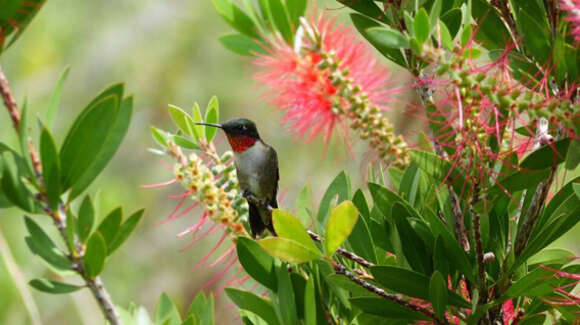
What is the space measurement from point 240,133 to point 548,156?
958 millimetres

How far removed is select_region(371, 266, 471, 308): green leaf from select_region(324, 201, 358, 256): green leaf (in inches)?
2.7

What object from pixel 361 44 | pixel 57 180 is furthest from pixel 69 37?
pixel 57 180

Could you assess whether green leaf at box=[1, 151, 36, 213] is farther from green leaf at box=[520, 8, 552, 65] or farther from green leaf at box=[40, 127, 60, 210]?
green leaf at box=[520, 8, 552, 65]

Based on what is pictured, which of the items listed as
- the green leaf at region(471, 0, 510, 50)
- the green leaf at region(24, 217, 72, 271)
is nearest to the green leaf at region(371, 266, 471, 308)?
the green leaf at region(471, 0, 510, 50)

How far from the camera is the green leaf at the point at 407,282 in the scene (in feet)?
3.18

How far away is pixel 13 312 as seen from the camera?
7.61 feet

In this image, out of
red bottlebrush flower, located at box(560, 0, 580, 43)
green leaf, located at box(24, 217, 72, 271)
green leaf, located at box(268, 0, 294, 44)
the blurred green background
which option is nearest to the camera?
red bottlebrush flower, located at box(560, 0, 580, 43)

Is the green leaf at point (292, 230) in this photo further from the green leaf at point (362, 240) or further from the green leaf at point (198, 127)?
the green leaf at point (198, 127)

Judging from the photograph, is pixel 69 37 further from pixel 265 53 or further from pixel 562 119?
pixel 562 119

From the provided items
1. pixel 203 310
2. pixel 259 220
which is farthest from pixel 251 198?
pixel 203 310

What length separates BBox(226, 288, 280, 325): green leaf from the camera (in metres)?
1.09

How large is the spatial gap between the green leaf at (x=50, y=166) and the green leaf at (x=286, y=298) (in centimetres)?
33

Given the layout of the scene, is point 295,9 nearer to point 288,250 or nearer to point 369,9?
point 369,9

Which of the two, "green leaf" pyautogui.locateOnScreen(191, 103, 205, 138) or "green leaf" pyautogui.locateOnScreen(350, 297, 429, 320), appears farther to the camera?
"green leaf" pyautogui.locateOnScreen(191, 103, 205, 138)
